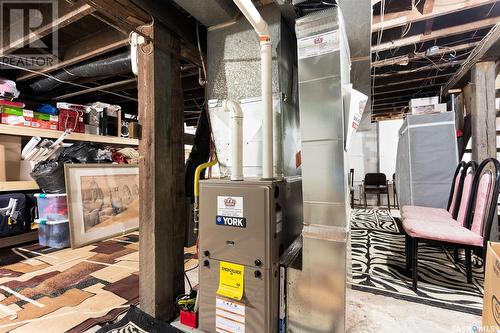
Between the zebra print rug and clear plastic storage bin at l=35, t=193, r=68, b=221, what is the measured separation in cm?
330

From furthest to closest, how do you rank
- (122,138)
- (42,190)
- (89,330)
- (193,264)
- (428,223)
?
(122,138) < (42,190) < (193,264) < (428,223) < (89,330)

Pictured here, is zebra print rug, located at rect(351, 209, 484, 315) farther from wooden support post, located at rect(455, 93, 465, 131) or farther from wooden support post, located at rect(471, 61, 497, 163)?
wooden support post, located at rect(455, 93, 465, 131)

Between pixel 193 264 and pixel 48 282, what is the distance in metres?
1.21

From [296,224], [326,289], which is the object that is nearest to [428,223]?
[296,224]

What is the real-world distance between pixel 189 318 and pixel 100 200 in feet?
7.98

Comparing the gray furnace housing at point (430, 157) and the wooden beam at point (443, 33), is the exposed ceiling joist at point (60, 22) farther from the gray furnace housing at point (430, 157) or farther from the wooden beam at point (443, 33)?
the gray furnace housing at point (430, 157)

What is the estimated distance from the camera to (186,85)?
346 centimetres

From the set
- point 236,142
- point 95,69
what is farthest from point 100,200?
point 236,142

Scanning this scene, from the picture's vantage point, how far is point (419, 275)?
223 cm

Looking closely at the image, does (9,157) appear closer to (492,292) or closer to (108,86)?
(108,86)

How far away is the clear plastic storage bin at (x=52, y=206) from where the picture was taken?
9.80 ft

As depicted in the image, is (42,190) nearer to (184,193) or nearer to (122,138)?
(122,138)

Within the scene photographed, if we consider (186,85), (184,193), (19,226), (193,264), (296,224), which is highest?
(186,85)

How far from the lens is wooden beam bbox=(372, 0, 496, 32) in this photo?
81.4 inches
